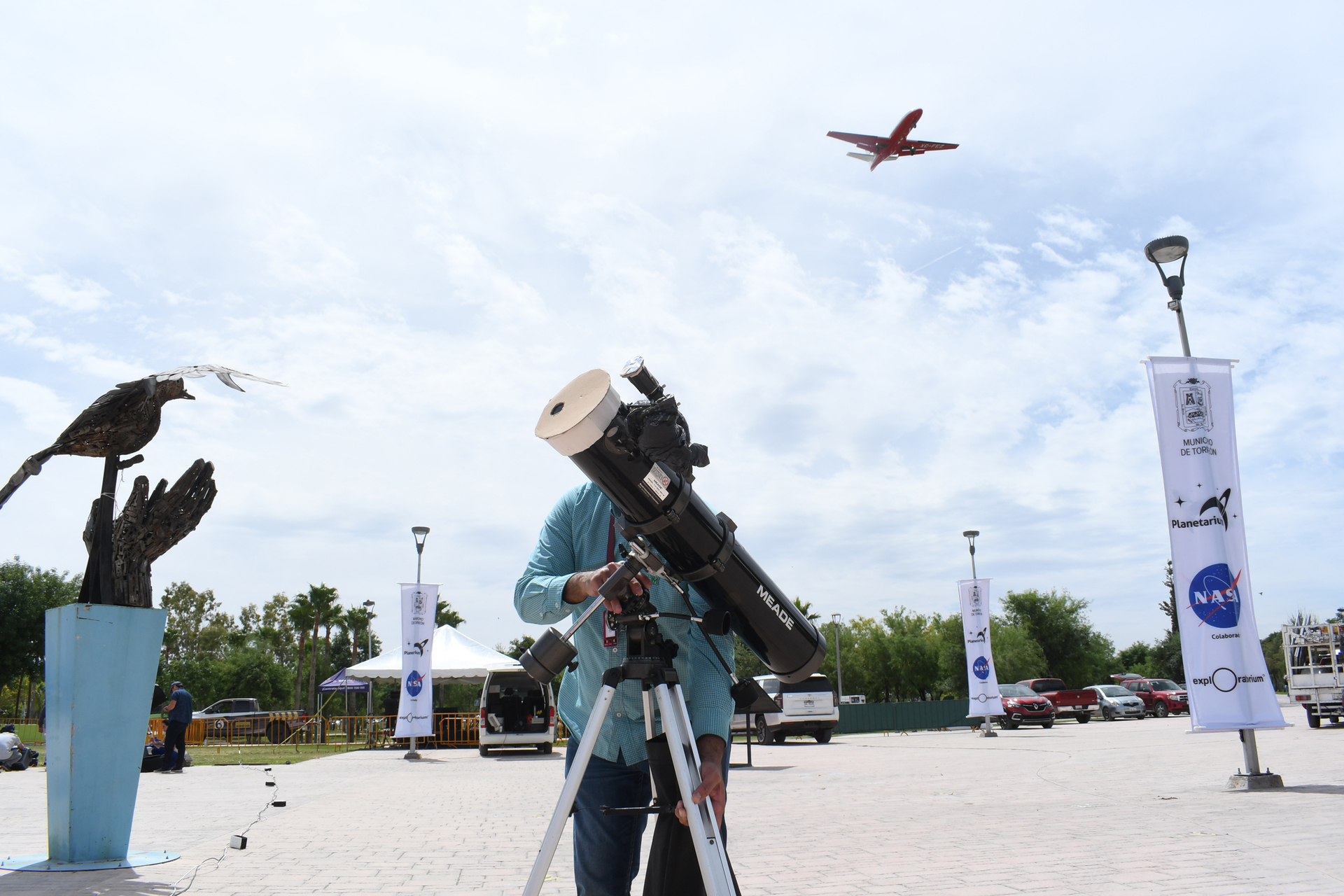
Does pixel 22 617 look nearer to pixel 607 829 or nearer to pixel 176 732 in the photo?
pixel 176 732

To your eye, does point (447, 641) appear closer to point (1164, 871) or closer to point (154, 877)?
point (154, 877)

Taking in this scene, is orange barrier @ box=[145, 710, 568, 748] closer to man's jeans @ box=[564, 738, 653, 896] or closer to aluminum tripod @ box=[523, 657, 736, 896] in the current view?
man's jeans @ box=[564, 738, 653, 896]

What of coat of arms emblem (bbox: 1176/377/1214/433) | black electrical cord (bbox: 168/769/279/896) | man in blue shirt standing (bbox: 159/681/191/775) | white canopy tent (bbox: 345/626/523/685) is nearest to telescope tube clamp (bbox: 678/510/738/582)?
black electrical cord (bbox: 168/769/279/896)

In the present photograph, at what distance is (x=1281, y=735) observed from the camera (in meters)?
17.7

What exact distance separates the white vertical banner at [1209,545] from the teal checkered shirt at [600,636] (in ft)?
27.5

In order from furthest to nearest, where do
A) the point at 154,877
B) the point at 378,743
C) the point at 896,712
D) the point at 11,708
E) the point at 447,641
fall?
the point at 11,708, the point at 896,712, the point at 378,743, the point at 447,641, the point at 154,877

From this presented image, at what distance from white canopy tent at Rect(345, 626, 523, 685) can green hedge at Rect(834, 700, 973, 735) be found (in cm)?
1530

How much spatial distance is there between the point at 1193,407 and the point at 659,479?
357 inches

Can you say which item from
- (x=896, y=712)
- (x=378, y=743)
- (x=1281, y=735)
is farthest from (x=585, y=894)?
(x=896, y=712)

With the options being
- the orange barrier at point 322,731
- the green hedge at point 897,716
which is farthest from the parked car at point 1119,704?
the orange barrier at point 322,731

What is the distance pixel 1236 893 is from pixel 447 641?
2318 centimetres

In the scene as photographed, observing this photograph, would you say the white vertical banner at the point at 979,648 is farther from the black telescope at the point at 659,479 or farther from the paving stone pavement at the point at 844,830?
the black telescope at the point at 659,479

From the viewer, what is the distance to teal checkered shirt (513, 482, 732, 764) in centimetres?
258

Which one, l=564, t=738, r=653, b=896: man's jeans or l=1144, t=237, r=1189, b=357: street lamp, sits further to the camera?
l=1144, t=237, r=1189, b=357: street lamp
